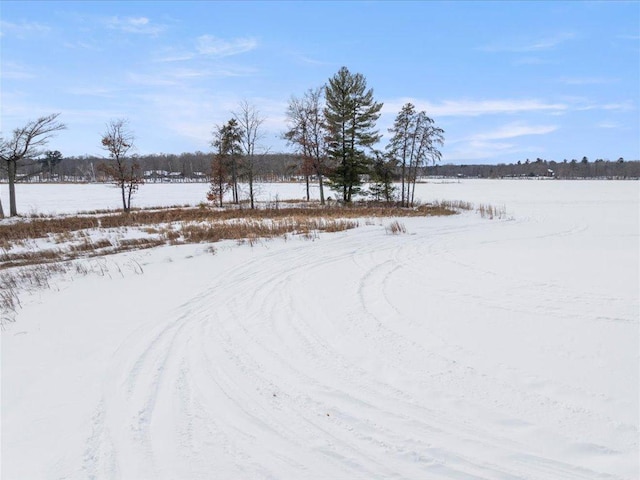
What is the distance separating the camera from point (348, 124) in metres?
31.3

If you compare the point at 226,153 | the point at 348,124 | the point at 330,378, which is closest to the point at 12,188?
the point at 226,153

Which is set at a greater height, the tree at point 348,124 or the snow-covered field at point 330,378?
the tree at point 348,124

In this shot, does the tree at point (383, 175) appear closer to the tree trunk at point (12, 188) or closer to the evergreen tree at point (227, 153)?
the evergreen tree at point (227, 153)

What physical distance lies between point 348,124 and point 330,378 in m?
29.7

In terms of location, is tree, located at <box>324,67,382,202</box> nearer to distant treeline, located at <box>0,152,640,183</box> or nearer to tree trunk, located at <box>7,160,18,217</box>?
tree trunk, located at <box>7,160,18,217</box>

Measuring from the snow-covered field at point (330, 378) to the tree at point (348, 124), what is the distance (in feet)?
82.4

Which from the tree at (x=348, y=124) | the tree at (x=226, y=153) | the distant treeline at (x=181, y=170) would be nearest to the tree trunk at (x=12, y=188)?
the tree at (x=226, y=153)

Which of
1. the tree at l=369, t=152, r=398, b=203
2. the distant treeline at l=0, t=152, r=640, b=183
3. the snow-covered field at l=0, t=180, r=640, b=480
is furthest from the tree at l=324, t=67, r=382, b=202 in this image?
the distant treeline at l=0, t=152, r=640, b=183

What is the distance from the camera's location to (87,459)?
9.14ft

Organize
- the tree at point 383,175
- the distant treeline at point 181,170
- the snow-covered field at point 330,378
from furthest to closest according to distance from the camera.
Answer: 1. the distant treeline at point 181,170
2. the tree at point 383,175
3. the snow-covered field at point 330,378

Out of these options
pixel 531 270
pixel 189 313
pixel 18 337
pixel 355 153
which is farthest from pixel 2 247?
pixel 355 153

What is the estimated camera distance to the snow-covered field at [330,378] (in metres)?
2.73

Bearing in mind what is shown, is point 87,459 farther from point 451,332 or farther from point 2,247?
point 2,247

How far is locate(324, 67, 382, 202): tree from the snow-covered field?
25.1 meters
